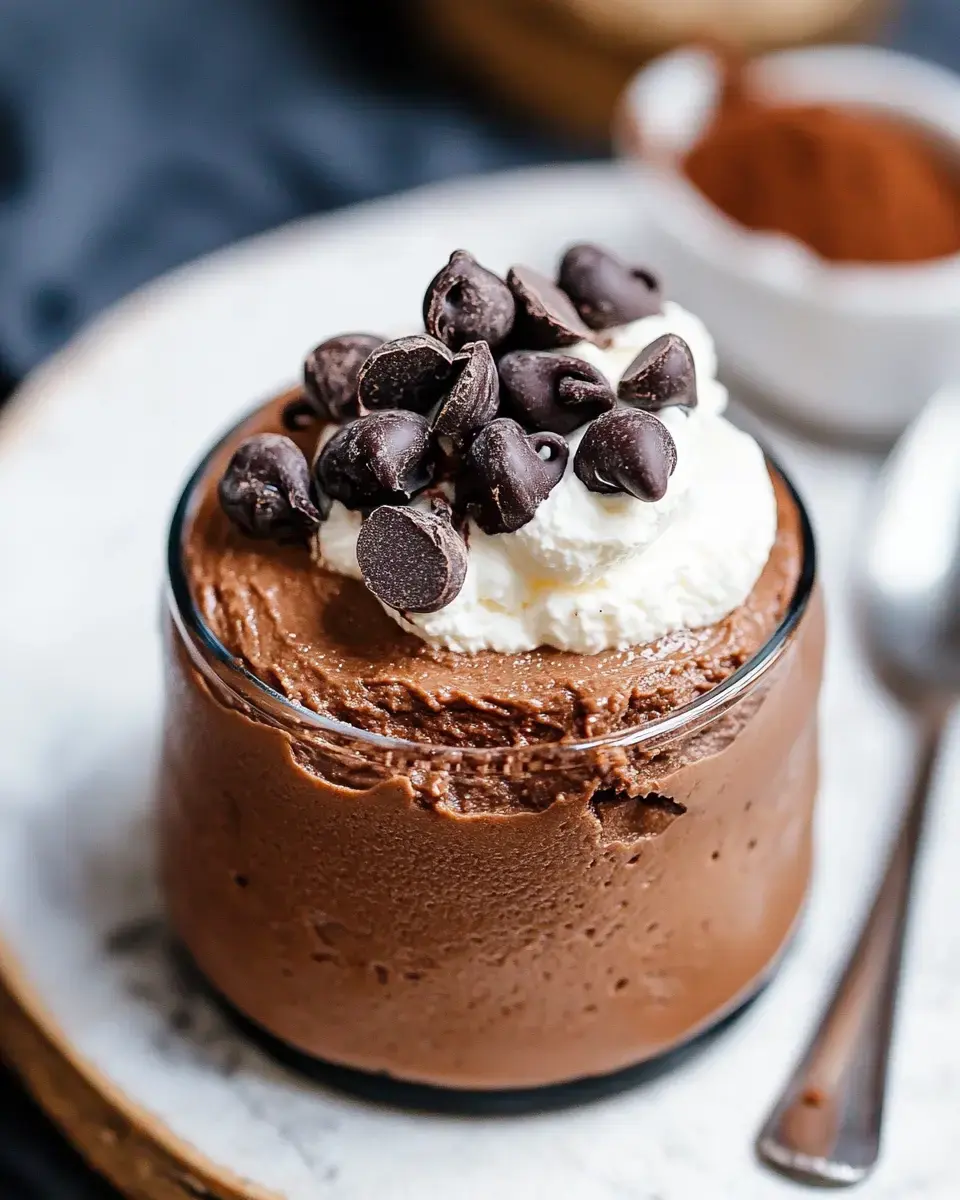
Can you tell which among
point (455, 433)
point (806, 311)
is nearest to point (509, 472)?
point (455, 433)

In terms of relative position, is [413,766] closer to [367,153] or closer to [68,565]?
[68,565]

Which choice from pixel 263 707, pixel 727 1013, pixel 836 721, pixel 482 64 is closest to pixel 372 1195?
pixel 727 1013

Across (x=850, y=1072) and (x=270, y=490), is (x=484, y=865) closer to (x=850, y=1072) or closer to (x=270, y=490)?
(x=270, y=490)

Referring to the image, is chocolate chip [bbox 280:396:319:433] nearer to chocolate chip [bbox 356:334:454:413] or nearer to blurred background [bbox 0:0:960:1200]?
chocolate chip [bbox 356:334:454:413]

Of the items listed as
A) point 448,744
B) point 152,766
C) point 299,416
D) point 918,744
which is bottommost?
point 918,744

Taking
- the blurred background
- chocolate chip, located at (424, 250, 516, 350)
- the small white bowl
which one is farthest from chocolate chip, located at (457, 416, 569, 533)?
the blurred background
